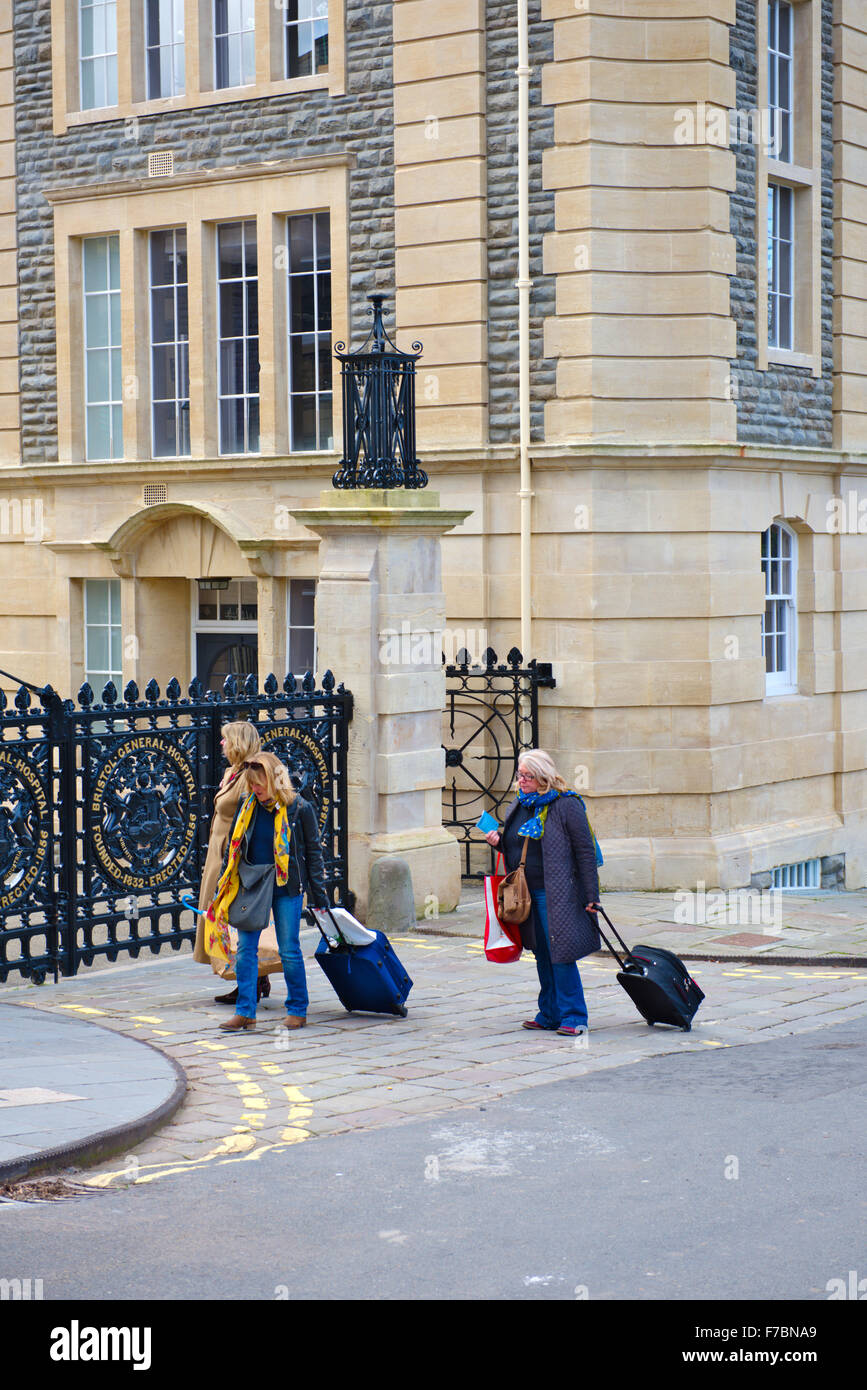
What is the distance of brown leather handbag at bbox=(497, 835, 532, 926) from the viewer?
10539 millimetres

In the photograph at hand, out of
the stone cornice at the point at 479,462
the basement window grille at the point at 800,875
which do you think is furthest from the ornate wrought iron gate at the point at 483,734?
the basement window grille at the point at 800,875

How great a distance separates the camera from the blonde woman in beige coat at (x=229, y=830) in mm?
10688

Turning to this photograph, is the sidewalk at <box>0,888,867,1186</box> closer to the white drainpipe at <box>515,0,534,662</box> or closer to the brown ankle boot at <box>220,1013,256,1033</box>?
the brown ankle boot at <box>220,1013,256,1033</box>

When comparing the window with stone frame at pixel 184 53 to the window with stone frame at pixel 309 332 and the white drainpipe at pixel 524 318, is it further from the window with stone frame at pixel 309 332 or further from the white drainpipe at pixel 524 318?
the white drainpipe at pixel 524 318

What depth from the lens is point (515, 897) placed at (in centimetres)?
1055

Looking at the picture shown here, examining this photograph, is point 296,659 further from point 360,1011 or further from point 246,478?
point 360,1011

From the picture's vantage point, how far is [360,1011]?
36.9 feet

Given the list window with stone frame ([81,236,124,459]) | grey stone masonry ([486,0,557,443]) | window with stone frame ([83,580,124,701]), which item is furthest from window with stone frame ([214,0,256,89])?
window with stone frame ([83,580,124,701])

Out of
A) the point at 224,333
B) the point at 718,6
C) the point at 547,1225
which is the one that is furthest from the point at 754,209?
the point at 547,1225

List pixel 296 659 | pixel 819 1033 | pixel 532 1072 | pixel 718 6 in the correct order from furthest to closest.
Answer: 1. pixel 296 659
2. pixel 718 6
3. pixel 819 1033
4. pixel 532 1072

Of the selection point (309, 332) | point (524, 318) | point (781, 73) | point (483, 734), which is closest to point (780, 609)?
point (483, 734)

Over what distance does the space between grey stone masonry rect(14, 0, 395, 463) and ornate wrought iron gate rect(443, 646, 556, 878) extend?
12.4 feet

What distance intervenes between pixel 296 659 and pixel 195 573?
5.13ft

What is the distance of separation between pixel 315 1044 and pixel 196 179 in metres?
11.6
